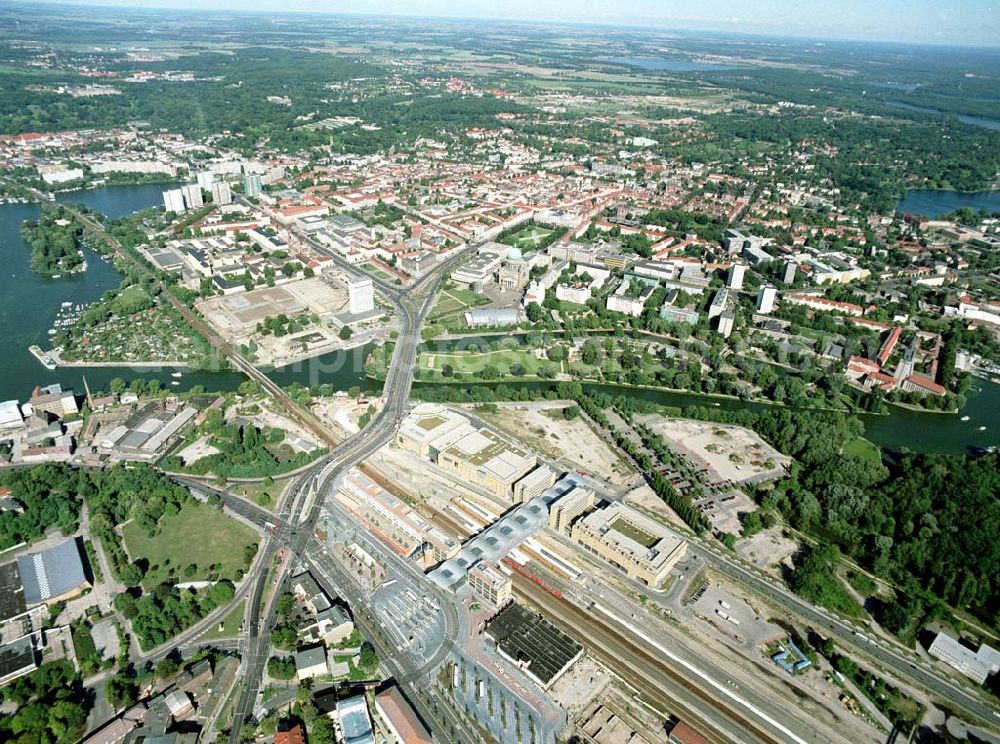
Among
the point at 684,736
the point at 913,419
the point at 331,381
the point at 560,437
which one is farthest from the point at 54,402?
the point at 913,419

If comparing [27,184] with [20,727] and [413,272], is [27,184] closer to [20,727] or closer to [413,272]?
[413,272]

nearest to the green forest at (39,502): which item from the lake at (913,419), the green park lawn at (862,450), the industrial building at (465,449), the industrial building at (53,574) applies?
the industrial building at (53,574)

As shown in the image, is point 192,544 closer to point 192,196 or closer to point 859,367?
point 859,367

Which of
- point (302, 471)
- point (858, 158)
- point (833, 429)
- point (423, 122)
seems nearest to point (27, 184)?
point (423, 122)

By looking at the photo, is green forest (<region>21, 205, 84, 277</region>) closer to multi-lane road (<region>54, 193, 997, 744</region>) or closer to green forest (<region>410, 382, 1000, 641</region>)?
multi-lane road (<region>54, 193, 997, 744</region>)

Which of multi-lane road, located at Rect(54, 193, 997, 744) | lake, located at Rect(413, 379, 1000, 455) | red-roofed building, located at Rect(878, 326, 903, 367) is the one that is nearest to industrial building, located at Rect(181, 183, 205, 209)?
multi-lane road, located at Rect(54, 193, 997, 744)
